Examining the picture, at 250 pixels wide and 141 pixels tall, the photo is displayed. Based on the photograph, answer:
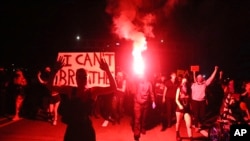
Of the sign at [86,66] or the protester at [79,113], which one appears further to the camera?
the sign at [86,66]

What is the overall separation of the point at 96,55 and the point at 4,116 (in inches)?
378

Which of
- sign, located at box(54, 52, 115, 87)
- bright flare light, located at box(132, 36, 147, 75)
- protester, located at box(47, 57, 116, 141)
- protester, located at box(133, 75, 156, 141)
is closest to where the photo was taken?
protester, located at box(47, 57, 116, 141)

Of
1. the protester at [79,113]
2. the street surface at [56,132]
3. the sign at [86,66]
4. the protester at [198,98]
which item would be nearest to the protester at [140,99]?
the street surface at [56,132]

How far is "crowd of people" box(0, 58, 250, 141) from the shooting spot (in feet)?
18.1

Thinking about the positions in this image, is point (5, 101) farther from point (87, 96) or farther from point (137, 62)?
point (87, 96)

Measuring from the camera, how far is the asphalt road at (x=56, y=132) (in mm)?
11461

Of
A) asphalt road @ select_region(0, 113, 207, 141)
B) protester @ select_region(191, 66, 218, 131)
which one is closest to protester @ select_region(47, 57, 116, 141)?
asphalt road @ select_region(0, 113, 207, 141)

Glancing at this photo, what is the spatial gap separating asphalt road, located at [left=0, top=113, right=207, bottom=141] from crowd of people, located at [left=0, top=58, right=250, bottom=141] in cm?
33

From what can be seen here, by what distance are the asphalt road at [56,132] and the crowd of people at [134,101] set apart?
33cm

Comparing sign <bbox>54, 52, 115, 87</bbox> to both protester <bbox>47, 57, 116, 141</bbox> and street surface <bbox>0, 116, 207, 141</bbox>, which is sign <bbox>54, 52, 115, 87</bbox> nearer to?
protester <bbox>47, 57, 116, 141</bbox>

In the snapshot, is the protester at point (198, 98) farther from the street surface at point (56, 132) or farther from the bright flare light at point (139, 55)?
the bright flare light at point (139, 55)

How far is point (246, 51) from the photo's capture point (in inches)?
1075

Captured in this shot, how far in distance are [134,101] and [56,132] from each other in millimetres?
2808

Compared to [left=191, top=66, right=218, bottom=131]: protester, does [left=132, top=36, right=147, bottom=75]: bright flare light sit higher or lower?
higher
